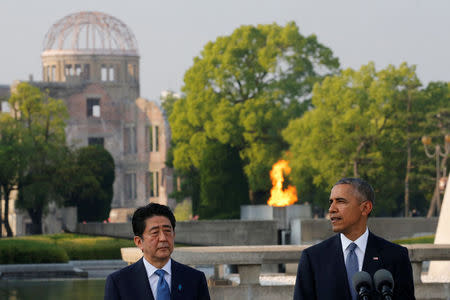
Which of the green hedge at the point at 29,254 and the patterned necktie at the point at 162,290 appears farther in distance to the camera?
the green hedge at the point at 29,254

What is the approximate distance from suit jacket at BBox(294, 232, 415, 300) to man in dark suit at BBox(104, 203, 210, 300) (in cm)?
79

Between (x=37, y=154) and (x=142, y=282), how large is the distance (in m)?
49.0

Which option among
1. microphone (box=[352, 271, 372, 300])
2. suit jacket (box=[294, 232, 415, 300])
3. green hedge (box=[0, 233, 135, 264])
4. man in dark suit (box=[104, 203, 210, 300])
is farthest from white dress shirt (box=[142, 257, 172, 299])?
green hedge (box=[0, 233, 135, 264])

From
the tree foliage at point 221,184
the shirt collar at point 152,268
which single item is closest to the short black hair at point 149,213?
the shirt collar at point 152,268

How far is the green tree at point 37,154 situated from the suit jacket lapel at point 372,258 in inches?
1881

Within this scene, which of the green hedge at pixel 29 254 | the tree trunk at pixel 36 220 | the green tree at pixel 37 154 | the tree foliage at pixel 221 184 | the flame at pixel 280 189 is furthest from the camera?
the tree foliage at pixel 221 184

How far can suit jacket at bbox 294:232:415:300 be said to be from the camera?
276 inches

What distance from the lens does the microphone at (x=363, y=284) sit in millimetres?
6039

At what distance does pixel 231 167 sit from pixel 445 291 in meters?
42.6

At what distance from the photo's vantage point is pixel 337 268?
7035 mm

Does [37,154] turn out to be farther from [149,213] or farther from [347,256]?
[149,213]

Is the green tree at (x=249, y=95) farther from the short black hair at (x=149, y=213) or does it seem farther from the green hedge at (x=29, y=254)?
the short black hair at (x=149, y=213)

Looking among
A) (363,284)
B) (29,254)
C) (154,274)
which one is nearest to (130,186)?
(29,254)

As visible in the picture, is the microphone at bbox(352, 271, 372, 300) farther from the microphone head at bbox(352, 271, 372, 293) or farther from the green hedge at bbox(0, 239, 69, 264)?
the green hedge at bbox(0, 239, 69, 264)
